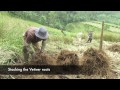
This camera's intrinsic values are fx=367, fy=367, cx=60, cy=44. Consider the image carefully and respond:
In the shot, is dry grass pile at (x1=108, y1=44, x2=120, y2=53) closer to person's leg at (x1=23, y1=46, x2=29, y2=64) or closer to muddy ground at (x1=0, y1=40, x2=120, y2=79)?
muddy ground at (x1=0, y1=40, x2=120, y2=79)

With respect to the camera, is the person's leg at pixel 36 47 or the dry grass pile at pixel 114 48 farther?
the dry grass pile at pixel 114 48

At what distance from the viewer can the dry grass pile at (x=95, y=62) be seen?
634 centimetres

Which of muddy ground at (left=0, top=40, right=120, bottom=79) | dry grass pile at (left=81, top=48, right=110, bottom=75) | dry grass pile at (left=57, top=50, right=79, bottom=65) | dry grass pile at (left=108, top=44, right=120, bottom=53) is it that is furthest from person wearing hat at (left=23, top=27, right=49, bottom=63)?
dry grass pile at (left=108, top=44, right=120, bottom=53)

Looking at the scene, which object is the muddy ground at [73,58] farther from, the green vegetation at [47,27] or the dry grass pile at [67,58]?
the green vegetation at [47,27]

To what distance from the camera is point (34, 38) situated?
247 inches

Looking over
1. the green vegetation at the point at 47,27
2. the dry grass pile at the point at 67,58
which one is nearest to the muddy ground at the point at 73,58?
the dry grass pile at the point at 67,58

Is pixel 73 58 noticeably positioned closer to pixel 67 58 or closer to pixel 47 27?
pixel 67 58

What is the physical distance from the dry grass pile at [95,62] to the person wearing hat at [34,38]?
76 cm

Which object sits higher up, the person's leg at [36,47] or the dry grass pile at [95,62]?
the person's leg at [36,47]

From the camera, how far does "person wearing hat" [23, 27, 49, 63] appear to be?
246 inches

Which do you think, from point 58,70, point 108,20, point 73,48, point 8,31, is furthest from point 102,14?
point 8,31

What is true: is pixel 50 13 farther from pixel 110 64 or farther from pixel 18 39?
pixel 110 64

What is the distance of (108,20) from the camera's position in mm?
6453
